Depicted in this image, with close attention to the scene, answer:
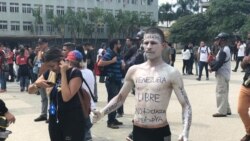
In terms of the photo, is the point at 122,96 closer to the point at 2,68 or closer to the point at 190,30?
the point at 2,68

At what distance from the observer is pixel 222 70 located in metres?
9.35

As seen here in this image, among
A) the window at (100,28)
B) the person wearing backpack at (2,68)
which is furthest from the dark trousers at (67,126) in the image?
the window at (100,28)

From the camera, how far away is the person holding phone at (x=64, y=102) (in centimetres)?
450

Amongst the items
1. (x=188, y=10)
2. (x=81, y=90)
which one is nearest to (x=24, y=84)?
(x=81, y=90)

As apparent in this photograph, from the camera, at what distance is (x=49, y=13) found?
2625 inches

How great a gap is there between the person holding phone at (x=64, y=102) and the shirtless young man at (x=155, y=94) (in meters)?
0.77

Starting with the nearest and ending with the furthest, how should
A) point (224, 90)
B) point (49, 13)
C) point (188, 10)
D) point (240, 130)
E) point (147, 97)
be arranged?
point (147, 97) < point (240, 130) < point (224, 90) < point (49, 13) < point (188, 10)

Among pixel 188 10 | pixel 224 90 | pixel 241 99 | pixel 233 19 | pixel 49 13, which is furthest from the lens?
pixel 188 10

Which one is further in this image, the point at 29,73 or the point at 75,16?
the point at 75,16

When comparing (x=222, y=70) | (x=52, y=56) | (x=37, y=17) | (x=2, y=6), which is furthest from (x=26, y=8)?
(x=52, y=56)

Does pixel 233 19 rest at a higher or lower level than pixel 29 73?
higher

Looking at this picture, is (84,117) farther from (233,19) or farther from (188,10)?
(188,10)

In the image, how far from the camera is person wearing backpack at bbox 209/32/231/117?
9.21 metres

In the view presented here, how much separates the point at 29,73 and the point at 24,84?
460 millimetres
